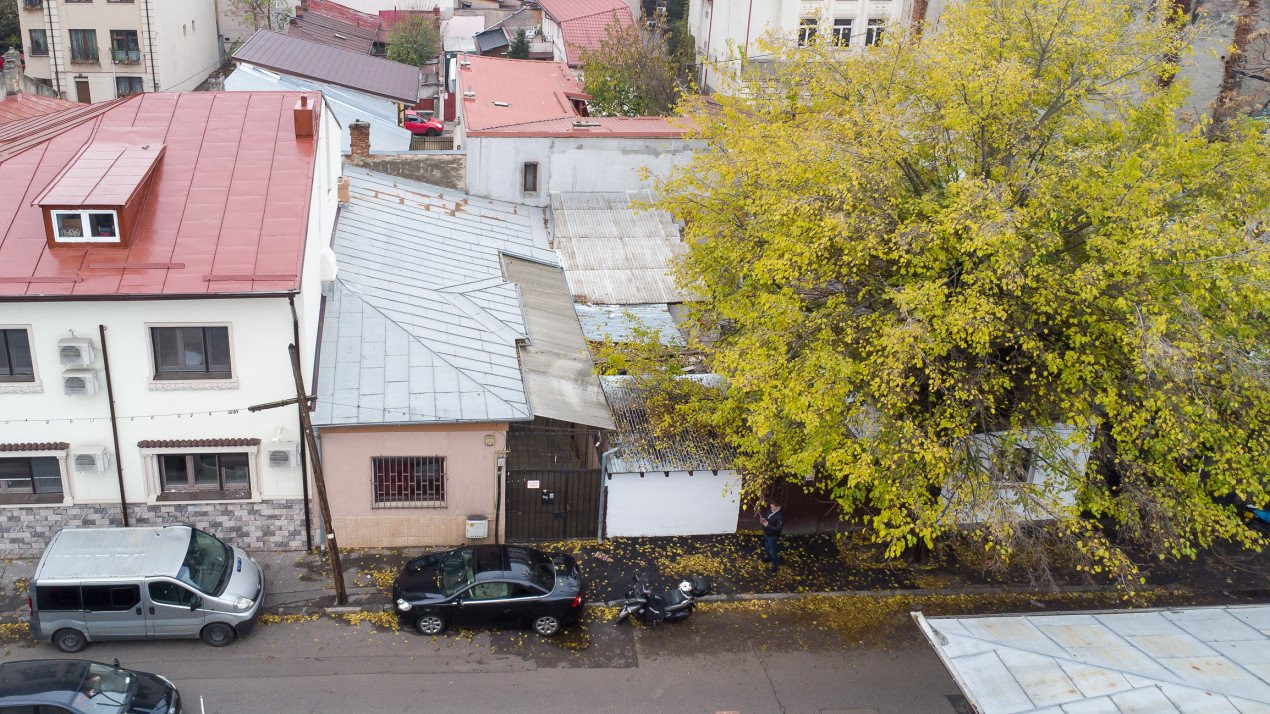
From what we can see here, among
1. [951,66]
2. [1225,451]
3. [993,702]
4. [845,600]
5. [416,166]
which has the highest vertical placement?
[951,66]

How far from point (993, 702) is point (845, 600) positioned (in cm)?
672

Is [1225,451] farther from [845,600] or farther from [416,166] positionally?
[416,166]

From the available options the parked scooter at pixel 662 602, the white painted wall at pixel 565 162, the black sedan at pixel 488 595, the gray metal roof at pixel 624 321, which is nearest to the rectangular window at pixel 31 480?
the black sedan at pixel 488 595

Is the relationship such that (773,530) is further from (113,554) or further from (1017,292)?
(113,554)

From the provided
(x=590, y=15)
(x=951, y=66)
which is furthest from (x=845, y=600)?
(x=590, y=15)

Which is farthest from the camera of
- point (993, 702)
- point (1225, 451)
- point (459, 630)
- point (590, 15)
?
point (590, 15)

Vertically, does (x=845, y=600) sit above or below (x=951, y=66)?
below

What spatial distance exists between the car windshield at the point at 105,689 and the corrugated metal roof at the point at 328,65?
28.2 m

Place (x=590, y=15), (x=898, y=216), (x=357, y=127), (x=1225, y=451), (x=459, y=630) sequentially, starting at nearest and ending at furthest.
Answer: (x=1225, y=451) → (x=898, y=216) → (x=459, y=630) → (x=357, y=127) → (x=590, y=15)

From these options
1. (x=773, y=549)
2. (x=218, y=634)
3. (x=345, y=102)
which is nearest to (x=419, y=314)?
(x=218, y=634)

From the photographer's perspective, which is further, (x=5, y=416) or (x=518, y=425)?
(x=518, y=425)

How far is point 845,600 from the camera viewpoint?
19.2 m

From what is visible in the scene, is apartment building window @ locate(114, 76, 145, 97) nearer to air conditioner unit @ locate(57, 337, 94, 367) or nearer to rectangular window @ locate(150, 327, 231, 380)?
air conditioner unit @ locate(57, 337, 94, 367)

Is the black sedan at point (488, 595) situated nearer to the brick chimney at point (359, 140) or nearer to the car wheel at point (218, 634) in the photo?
the car wheel at point (218, 634)
